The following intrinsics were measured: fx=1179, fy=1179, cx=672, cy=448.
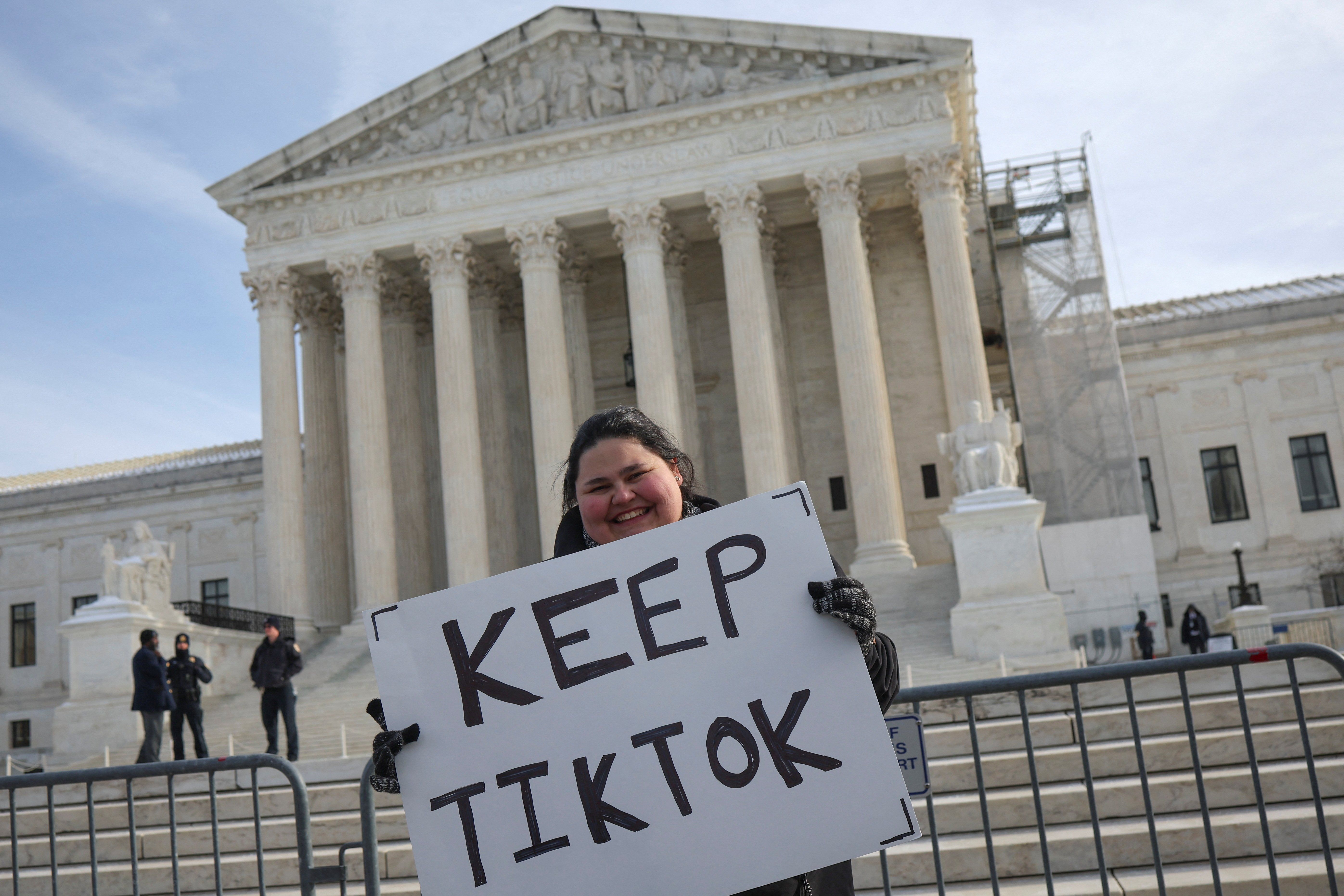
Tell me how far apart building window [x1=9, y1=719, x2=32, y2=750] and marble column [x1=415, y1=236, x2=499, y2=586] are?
23.6 m

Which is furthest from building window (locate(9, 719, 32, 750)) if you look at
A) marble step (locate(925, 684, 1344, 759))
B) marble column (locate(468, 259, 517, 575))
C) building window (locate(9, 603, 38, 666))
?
marble step (locate(925, 684, 1344, 759))

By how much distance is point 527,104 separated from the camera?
3312 cm

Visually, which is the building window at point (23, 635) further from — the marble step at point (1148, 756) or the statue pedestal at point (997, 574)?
the marble step at point (1148, 756)

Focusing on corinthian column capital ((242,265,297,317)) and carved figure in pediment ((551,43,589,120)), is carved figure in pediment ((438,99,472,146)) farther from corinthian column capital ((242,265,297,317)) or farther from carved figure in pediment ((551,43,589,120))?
corinthian column capital ((242,265,297,317))

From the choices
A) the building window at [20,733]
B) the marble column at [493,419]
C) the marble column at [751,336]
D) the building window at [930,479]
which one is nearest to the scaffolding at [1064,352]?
the building window at [930,479]

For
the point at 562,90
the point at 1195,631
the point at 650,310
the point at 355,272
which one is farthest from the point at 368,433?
the point at 1195,631

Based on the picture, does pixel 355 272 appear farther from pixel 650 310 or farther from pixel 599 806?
pixel 599 806

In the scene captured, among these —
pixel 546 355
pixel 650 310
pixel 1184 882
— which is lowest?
pixel 1184 882

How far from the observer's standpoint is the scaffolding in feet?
116

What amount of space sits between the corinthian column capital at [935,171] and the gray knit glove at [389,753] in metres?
28.5

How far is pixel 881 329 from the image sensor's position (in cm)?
3525

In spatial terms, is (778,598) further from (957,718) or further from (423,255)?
(423,255)

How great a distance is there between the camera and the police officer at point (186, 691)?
1766 cm

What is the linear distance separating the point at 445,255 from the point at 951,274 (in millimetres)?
13733
